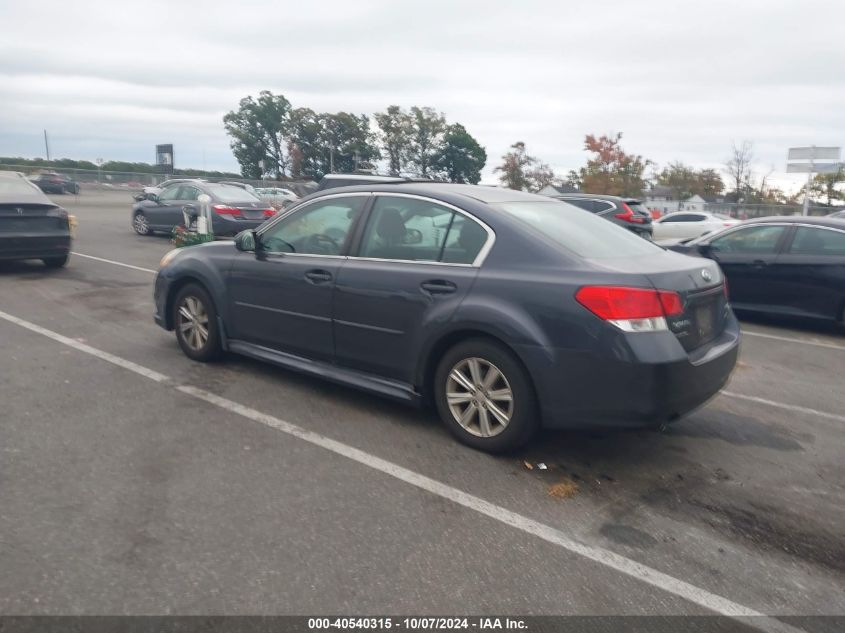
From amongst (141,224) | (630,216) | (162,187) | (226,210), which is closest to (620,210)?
(630,216)

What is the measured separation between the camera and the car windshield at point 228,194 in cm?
1597

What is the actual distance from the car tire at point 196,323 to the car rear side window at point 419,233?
1.74m

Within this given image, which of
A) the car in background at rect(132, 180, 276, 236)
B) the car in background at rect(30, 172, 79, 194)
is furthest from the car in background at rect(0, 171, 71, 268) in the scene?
the car in background at rect(30, 172, 79, 194)

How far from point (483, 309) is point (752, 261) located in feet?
20.8

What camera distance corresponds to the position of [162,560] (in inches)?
122

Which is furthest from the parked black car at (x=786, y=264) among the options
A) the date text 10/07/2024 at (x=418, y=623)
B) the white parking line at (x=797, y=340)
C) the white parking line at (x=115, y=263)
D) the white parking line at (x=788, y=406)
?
the white parking line at (x=115, y=263)

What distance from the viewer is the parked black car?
864 centimetres

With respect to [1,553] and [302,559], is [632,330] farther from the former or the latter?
[1,553]

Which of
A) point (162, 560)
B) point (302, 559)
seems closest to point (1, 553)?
point (162, 560)

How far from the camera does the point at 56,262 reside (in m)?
11.7

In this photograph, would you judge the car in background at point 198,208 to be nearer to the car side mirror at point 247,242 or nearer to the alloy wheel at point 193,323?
the alloy wheel at point 193,323

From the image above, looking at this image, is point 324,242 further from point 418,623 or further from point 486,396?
point 418,623

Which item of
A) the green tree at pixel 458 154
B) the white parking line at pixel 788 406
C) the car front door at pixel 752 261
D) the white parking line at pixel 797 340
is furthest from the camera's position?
the green tree at pixel 458 154

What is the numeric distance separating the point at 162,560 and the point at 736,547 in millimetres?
2617
